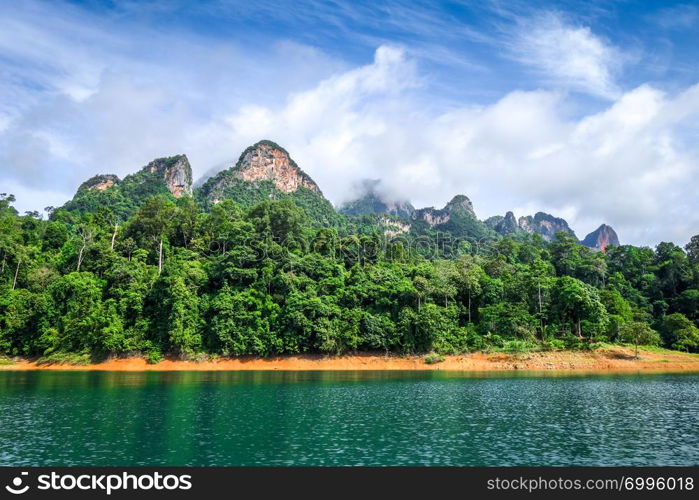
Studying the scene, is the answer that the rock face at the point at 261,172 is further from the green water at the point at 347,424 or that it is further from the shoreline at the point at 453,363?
the green water at the point at 347,424

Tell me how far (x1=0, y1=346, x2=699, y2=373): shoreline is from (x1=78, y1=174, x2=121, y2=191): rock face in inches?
3898

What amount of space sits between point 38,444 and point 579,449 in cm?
2244

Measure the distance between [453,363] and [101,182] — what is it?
12821cm

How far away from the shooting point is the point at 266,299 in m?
67.2

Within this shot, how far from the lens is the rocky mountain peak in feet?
531

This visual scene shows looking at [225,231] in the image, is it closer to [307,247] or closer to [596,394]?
[307,247]

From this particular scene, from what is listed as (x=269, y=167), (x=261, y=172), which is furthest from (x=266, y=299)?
(x=269, y=167)

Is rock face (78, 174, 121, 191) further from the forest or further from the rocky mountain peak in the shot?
the forest

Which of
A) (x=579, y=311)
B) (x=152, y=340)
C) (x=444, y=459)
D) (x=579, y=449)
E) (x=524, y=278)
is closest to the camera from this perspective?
(x=444, y=459)

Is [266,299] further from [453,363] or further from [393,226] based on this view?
[393,226]

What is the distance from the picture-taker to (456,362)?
2537 inches

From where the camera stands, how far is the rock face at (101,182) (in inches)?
5856

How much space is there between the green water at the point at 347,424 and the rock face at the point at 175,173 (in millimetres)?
Result: 114444
